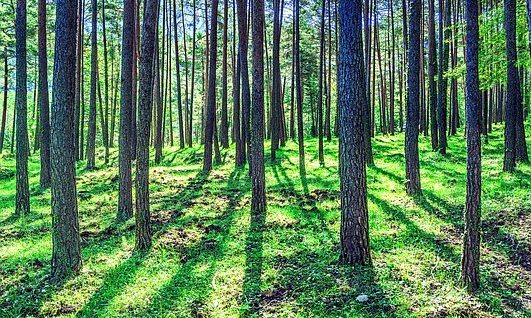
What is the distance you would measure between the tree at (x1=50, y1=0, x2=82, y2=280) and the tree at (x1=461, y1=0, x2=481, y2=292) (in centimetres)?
565

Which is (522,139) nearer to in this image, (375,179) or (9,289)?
(375,179)

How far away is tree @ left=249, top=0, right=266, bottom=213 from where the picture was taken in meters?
9.38

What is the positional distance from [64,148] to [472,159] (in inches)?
229

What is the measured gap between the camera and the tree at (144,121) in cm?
705

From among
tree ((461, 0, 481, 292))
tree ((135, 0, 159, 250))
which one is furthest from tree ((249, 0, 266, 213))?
tree ((461, 0, 481, 292))

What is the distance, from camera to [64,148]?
6207 millimetres

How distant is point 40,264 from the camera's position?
6.94m

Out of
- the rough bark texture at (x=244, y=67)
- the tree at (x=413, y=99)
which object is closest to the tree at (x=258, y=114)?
the rough bark texture at (x=244, y=67)

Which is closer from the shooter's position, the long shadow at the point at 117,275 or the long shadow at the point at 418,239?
the long shadow at the point at 117,275

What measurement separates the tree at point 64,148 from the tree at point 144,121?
3.81 ft

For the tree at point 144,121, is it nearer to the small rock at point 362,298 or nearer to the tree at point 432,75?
the small rock at point 362,298

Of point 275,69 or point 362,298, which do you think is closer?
point 362,298

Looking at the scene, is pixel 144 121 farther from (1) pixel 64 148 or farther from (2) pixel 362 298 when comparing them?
(2) pixel 362 298

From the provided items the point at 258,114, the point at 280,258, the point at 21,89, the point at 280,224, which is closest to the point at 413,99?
the point at 258,114
